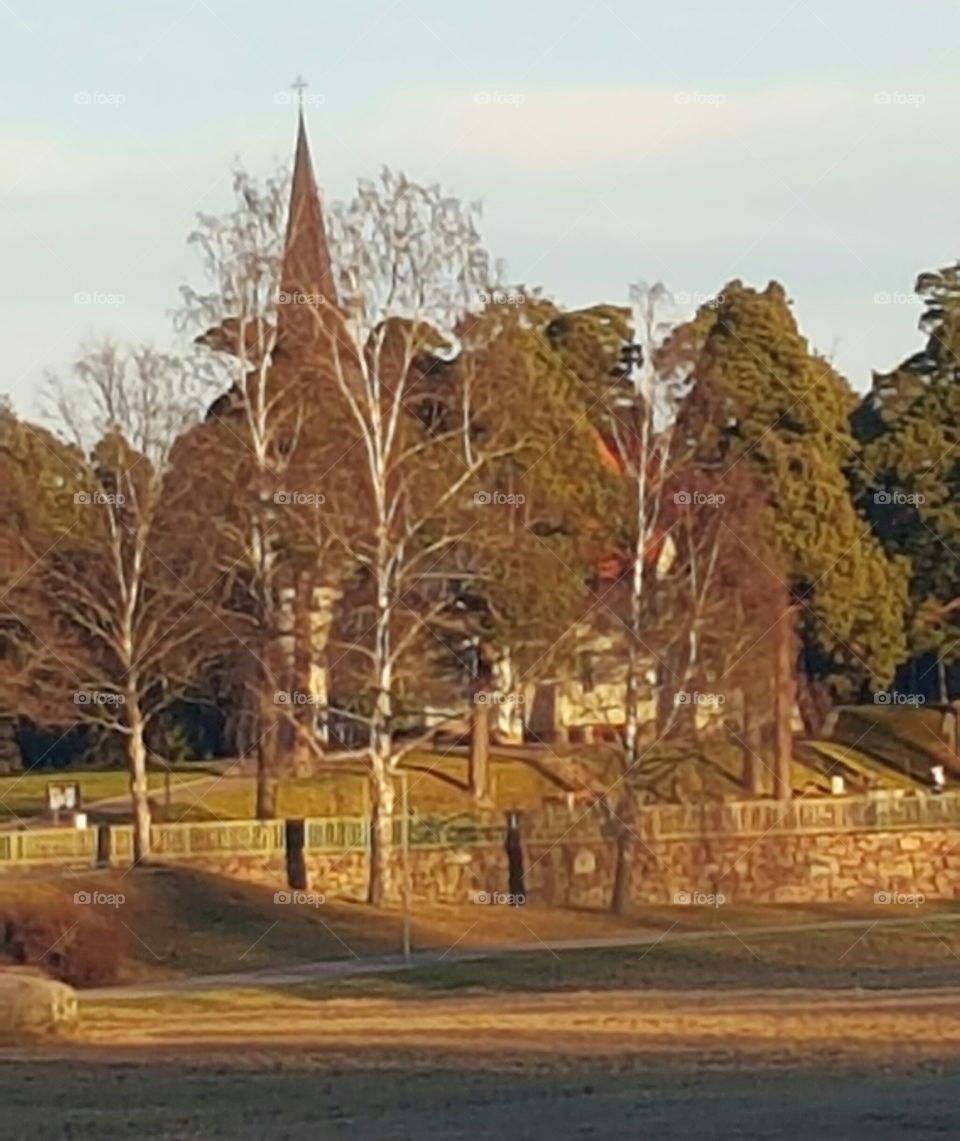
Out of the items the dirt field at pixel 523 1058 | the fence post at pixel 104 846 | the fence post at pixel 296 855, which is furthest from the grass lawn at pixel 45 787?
the dirt field at pixel 523 1058

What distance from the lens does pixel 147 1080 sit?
22.7m

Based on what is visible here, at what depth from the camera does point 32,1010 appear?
87.6ft

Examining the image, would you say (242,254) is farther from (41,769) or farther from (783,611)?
(41,769)

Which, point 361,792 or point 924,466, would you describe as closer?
point 361,792

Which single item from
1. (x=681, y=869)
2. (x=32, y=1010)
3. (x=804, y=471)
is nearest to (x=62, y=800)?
(x=681, y=869)

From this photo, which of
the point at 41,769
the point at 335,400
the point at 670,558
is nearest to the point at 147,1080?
the point at 335,400

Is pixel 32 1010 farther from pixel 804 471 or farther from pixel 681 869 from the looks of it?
pixel 804 471

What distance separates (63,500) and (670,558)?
40.5ft

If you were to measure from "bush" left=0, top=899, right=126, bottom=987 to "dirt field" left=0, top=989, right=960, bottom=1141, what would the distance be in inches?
156

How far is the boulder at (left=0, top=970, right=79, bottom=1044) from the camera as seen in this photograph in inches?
1037

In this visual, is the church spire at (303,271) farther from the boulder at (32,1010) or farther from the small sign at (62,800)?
the boulder at (32,1010)

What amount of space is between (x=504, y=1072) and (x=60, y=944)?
51.2 ft

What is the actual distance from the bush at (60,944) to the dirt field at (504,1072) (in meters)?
3.97

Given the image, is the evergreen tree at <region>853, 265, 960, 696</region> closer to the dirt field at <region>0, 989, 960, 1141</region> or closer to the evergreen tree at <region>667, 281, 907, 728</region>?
the evergreen tree at <region>667, 281, 907, 728</region>
